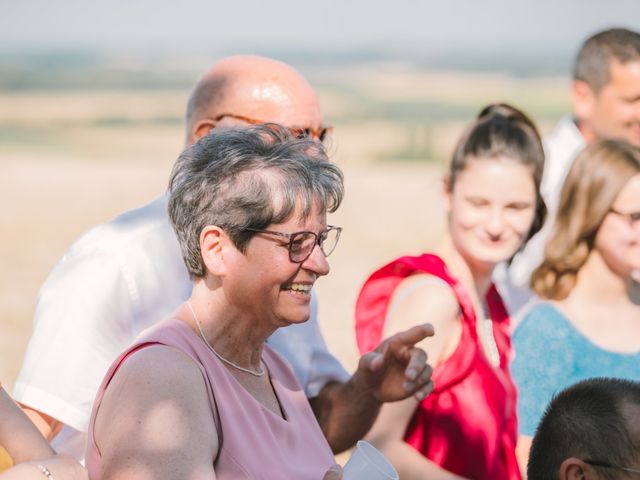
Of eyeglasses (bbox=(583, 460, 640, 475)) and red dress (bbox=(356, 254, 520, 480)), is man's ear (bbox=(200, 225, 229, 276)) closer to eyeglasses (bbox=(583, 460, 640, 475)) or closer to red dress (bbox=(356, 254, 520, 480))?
eyeglasses (bbox=(583, 460, 640, 475))

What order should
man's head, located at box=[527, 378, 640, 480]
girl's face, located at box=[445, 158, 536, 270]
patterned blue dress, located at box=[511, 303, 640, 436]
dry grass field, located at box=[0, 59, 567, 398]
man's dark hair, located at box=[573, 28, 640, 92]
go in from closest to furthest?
man's head, located at box=[527, 378, 640, 480]
girl's face, located at box=[445, 158, 536, 270]
patterned blue dress, located at box=[511, 303, 640, 436]
man's dark hair, located at box=[573, 28, 640, 92]
dry grass field, located at box=[0, 59, 567, 398]

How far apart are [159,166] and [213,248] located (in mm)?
18607

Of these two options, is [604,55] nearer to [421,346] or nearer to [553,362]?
[553,362]

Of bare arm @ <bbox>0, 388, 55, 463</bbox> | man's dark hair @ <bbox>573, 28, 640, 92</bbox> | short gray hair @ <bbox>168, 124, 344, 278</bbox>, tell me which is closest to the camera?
bare arm @ <bbox>0, 388, 55, 463</bbox>

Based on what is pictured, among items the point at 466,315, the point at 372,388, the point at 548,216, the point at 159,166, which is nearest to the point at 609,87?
the point at 548,216

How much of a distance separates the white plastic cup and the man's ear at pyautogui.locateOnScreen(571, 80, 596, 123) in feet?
12.9

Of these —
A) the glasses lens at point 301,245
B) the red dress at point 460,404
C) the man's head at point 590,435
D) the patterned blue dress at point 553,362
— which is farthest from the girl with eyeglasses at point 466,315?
the glasses lens at point 301,245

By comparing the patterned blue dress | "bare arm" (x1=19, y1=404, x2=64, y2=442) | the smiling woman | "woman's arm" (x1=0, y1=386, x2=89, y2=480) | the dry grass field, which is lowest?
the dry grass field

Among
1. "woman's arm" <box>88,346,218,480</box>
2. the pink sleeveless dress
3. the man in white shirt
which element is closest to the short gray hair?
the pink sleeveless dress

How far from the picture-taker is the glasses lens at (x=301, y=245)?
255 cm

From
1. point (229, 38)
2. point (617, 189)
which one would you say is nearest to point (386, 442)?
point (617, 189)

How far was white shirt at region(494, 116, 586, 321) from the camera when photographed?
5.36 meters

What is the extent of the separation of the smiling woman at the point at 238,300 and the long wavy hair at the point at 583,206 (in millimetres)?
1854

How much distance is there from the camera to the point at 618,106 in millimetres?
5742
